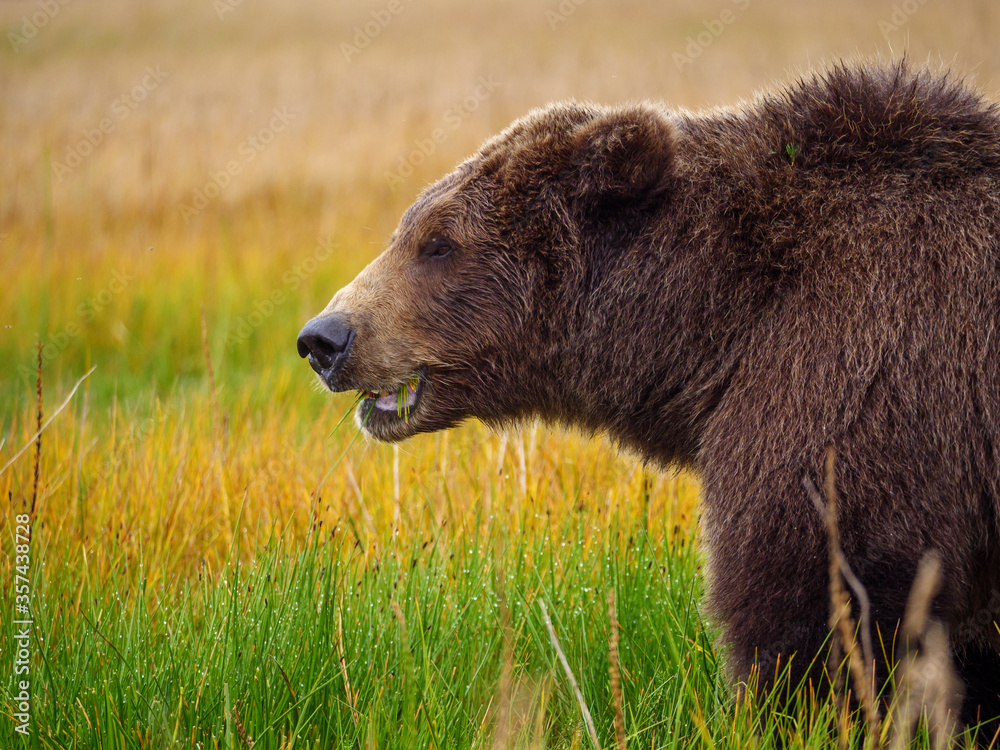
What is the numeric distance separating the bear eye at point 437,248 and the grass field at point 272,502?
0.77m

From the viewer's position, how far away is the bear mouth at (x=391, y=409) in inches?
130

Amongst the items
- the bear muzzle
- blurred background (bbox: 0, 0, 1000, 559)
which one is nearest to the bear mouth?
the bear muzzle

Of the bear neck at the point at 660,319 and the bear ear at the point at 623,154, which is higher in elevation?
the bear ear at the point at 623,154

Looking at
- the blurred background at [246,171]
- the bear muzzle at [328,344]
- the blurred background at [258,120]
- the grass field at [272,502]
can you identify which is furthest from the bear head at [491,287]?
the blurred background at [258,120]

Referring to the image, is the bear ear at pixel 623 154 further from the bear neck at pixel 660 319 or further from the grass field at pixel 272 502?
the grass field at pixel 272 502

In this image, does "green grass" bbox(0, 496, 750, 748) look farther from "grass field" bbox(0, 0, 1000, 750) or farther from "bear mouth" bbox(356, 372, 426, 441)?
"bear mouth" bbox(356, 372, 426, 441)

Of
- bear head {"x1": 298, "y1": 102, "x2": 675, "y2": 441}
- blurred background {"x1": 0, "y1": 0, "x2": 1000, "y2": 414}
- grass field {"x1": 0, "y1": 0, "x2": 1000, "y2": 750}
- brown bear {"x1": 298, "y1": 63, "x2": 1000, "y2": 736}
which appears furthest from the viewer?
blurred background {"x1": 0, "y1": 0, "x2": 1000, "y2": 414}

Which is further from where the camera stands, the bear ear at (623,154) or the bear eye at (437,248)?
the bear eye at (437,248)

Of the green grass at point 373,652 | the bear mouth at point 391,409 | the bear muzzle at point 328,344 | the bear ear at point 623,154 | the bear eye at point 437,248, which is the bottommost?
the green grass at point 373,652

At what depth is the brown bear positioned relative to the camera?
2.31 metres

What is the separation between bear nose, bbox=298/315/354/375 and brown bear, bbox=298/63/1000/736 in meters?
0.01

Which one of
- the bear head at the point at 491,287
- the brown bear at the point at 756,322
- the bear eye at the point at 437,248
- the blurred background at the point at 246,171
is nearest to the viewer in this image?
the brown bear at the point at 756,322

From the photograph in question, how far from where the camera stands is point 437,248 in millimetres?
3312

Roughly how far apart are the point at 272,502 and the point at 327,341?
1392 millimetres
